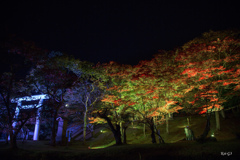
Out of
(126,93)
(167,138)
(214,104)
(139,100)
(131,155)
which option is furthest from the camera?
(167,138)

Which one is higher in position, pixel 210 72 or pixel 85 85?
pixel 85 85

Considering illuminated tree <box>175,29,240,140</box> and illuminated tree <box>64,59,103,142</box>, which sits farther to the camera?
illuminated tree <box>64,59,103,142</box>

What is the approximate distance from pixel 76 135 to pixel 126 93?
1242 cm

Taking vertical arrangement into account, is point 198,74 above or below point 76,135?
above

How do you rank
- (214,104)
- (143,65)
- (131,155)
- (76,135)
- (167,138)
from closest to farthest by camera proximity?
(131,155), (214,104), (143,65), (167,138), (76,135)

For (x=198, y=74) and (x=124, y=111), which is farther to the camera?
(x=124, y=111)

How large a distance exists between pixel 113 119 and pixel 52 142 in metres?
6.46

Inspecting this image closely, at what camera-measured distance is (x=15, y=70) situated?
39.9ft

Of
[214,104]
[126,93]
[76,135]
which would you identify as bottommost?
[76,135]

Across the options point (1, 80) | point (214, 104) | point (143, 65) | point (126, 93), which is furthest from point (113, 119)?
point (1, 80)

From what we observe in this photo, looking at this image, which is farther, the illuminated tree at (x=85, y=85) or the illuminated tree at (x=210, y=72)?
the illuminated tree at (x=85, y=85)

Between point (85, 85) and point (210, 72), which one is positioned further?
point (85, 85)

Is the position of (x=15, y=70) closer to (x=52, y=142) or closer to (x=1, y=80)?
(x=1, y=80)

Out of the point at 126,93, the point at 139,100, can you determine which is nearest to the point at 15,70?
the point at 126,93
